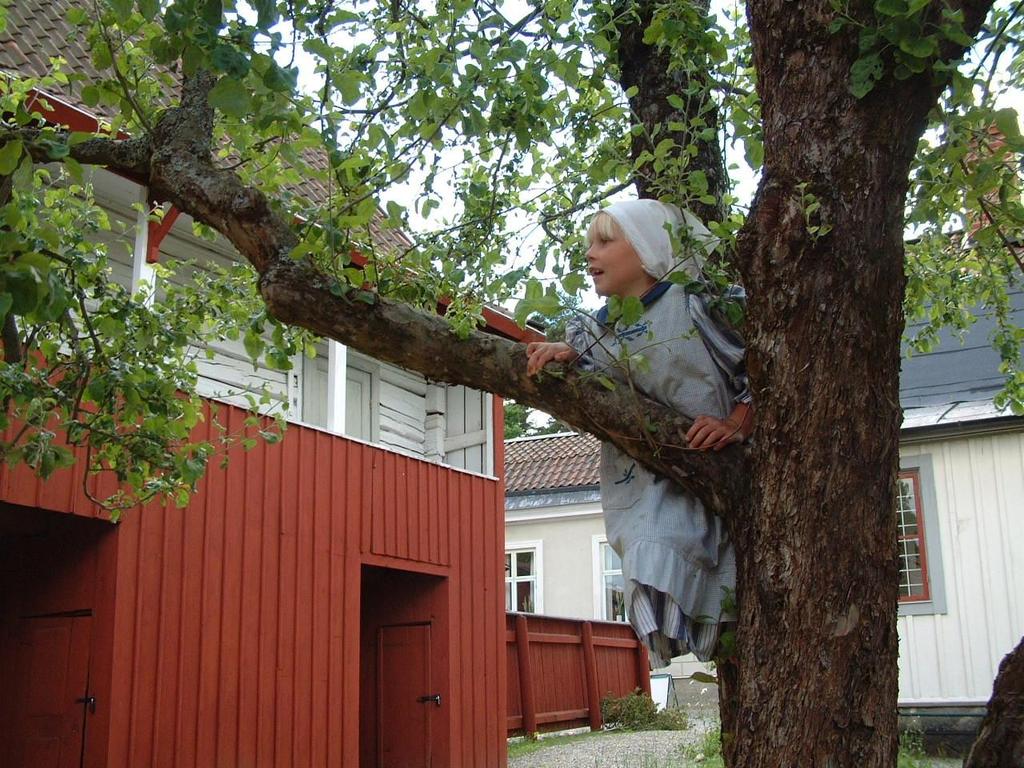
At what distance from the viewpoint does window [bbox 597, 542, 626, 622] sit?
2277 centimetres

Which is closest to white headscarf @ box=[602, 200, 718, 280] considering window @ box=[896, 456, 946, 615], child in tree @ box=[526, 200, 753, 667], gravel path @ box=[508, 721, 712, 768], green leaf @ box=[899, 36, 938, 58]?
child in tree @ box=[526, 200, 753, 667]

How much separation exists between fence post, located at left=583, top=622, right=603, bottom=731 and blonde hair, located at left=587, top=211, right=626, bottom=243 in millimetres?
15275

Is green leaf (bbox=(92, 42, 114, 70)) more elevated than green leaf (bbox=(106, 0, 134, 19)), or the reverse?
green leaf (bbox=(92, 42, 114, 70))

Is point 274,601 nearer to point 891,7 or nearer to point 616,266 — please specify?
point 616,266

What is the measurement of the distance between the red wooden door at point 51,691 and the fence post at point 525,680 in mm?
8284

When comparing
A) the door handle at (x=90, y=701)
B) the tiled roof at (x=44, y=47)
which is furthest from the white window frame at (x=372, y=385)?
the door handle at (x=90, y=701)

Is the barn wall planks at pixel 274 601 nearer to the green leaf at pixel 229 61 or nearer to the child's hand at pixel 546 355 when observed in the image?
the green leaf at pixel 229 61

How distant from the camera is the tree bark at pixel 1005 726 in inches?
91.3

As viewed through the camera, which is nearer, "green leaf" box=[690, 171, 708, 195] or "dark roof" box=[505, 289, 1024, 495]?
"green leaf" box=[690, 171, 708, 195]

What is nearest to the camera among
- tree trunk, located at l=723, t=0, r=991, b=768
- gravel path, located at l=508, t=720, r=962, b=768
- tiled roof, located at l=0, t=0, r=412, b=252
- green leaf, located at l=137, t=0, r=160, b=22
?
tree trunk, located at l=723, t=0, r=991, b=768

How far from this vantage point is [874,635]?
90.8 inches

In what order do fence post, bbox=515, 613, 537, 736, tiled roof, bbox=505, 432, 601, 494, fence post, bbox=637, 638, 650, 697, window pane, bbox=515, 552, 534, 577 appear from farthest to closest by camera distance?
window pane, bbox=515, 552, 534, 577 → tiled roof, bbox=505, 432, 601, 494 → fence post, bbox=637, 638, 650, 697 → fence post, bbox=515, 613, 537, 736

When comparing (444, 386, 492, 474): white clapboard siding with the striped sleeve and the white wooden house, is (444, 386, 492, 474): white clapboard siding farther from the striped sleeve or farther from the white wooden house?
the striped sleeve

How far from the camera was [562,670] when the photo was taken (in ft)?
56.3
